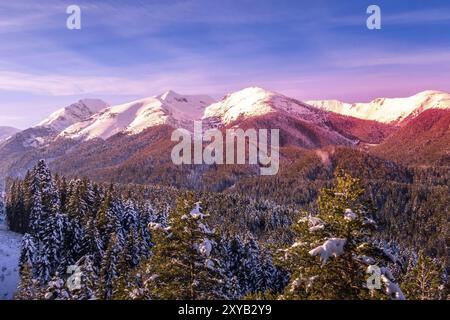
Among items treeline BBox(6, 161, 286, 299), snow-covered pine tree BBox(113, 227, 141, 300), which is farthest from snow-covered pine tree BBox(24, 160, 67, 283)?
snow-covered pine tree BBox(113, 227, 141, 300)

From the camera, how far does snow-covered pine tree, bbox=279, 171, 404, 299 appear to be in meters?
13.4

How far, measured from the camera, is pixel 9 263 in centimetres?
5194

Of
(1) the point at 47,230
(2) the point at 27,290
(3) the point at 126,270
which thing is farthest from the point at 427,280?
(1) the point at 47,230

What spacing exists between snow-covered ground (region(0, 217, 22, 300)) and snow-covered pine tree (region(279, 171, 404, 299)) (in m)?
38.2

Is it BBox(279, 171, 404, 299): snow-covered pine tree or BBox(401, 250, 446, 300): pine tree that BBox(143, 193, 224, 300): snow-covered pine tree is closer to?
BBox(279, 171, 404, 299): snow-covered pine tree

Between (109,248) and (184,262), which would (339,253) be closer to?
(184,262)

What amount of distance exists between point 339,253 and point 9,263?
49661 millimetres

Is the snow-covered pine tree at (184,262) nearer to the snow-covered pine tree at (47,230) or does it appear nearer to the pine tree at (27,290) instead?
the pine tree at (27,290)
